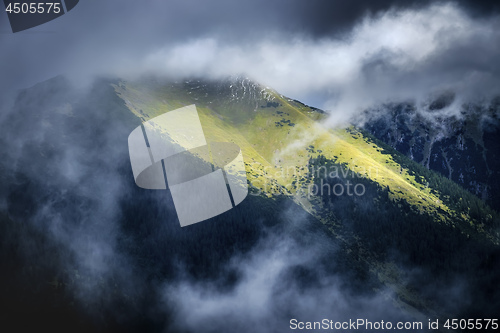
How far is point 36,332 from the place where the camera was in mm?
187125

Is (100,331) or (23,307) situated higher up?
(23,307)

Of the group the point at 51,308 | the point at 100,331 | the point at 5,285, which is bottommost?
the point at 100,331

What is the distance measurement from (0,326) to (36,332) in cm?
1683

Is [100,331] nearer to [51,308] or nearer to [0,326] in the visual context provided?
[51,308]

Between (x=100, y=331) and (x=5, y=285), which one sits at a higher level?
(x=5, y=285)

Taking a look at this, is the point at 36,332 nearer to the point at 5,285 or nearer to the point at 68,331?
the point at 68,331

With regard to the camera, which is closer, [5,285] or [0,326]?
[0,326]

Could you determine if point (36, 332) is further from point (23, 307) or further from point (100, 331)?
point (100, 331)

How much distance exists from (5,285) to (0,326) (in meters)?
22.2

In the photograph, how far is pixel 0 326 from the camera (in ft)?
607

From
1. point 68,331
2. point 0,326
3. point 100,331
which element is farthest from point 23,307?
point 100,331

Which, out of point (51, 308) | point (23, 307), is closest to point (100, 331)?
point (51, 308)

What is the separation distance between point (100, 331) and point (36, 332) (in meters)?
29.6

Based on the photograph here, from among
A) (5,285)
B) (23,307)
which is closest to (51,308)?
(23,307)
